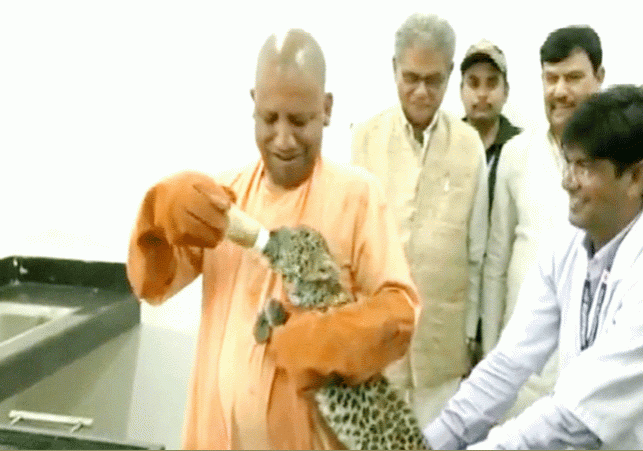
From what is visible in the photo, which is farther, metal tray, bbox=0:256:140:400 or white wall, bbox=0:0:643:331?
white wall, bbox=0:0:643:331

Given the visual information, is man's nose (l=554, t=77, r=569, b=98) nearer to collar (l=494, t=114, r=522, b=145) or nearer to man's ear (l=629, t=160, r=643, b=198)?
collar (l=494, t=114, r=522, b=145)

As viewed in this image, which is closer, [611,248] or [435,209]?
[611,248]

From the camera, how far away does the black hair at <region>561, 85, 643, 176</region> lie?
1.09 metres

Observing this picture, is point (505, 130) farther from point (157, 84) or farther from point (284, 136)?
point (284, 136)

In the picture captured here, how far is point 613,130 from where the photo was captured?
1.09 metres

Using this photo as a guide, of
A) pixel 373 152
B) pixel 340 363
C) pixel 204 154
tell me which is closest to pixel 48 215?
pixel 204 154

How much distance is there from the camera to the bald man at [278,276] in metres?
0.88

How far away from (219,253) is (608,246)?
524mm

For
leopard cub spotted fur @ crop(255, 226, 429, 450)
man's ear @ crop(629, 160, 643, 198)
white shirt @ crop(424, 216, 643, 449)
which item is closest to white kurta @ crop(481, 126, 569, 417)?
white shirt @ crop(424, 216, 643, 449)

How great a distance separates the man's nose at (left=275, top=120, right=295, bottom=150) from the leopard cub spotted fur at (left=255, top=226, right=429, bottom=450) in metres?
0.09

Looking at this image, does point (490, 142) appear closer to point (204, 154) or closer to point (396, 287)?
point (204, 154)

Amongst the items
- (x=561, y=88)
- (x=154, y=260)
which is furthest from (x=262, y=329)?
(x=561, y=88)

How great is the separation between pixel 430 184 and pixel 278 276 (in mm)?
697

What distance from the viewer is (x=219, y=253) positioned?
971 mm
